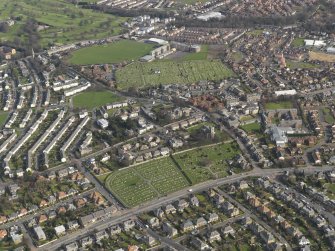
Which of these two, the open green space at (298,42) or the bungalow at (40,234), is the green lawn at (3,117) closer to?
the bungalow at (40,234)

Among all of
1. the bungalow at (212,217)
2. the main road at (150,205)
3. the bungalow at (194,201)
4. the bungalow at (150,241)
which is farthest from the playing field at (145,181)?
the bungalow at (212,217)

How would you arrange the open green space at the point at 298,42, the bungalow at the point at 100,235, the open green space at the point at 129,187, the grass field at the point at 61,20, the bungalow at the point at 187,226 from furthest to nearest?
the grass field at the point at 61,20 < the open green space at the point at 298,42 < the open green space at the point at 129,187 < the bungalow at the point at 187,226 < the bungalow at the point at 100,235

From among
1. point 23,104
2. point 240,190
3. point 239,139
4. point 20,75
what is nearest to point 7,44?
point 20,75

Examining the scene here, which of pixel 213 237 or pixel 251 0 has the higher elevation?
pixel 251 0

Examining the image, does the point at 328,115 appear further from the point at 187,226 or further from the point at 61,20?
the point at 61,20

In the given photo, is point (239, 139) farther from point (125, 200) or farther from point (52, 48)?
point (52, 48)

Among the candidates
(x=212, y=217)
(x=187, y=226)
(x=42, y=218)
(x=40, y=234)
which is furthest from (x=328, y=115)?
(x=40, y=234)
